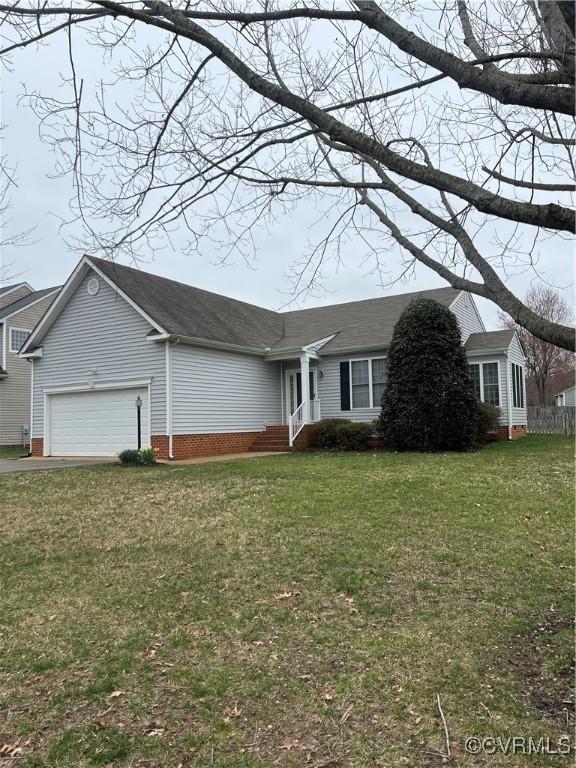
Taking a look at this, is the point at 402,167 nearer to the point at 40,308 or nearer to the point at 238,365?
the point at 238,365

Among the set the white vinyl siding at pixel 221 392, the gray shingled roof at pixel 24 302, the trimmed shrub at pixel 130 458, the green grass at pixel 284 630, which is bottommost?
the green grass at pixel 284 630

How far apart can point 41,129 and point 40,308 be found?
25452mm

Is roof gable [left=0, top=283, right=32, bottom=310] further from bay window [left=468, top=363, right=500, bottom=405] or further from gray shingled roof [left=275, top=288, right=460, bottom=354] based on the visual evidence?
bay window [left=468, top=363, right=500, bottom=405]

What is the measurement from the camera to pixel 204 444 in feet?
54.0

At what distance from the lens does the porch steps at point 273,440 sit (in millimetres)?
17797

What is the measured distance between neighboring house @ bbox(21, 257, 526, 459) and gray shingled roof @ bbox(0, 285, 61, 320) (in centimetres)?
978

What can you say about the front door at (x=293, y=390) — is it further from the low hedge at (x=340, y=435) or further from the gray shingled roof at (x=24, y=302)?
the gray shingled roof at (x=24, y=302)

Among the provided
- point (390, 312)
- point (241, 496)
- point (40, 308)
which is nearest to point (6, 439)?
point (40, 308)

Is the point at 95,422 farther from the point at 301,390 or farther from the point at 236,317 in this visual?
the point at 301,390

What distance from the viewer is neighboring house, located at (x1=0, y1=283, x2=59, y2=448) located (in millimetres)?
25656

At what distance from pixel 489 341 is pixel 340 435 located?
255 inches

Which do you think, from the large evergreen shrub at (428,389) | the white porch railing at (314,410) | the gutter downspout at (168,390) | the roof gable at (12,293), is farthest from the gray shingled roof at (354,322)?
the roof gable at (12,293)

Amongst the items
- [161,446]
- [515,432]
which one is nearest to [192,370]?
[161,446]

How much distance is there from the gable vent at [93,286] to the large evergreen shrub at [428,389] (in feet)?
29.9
